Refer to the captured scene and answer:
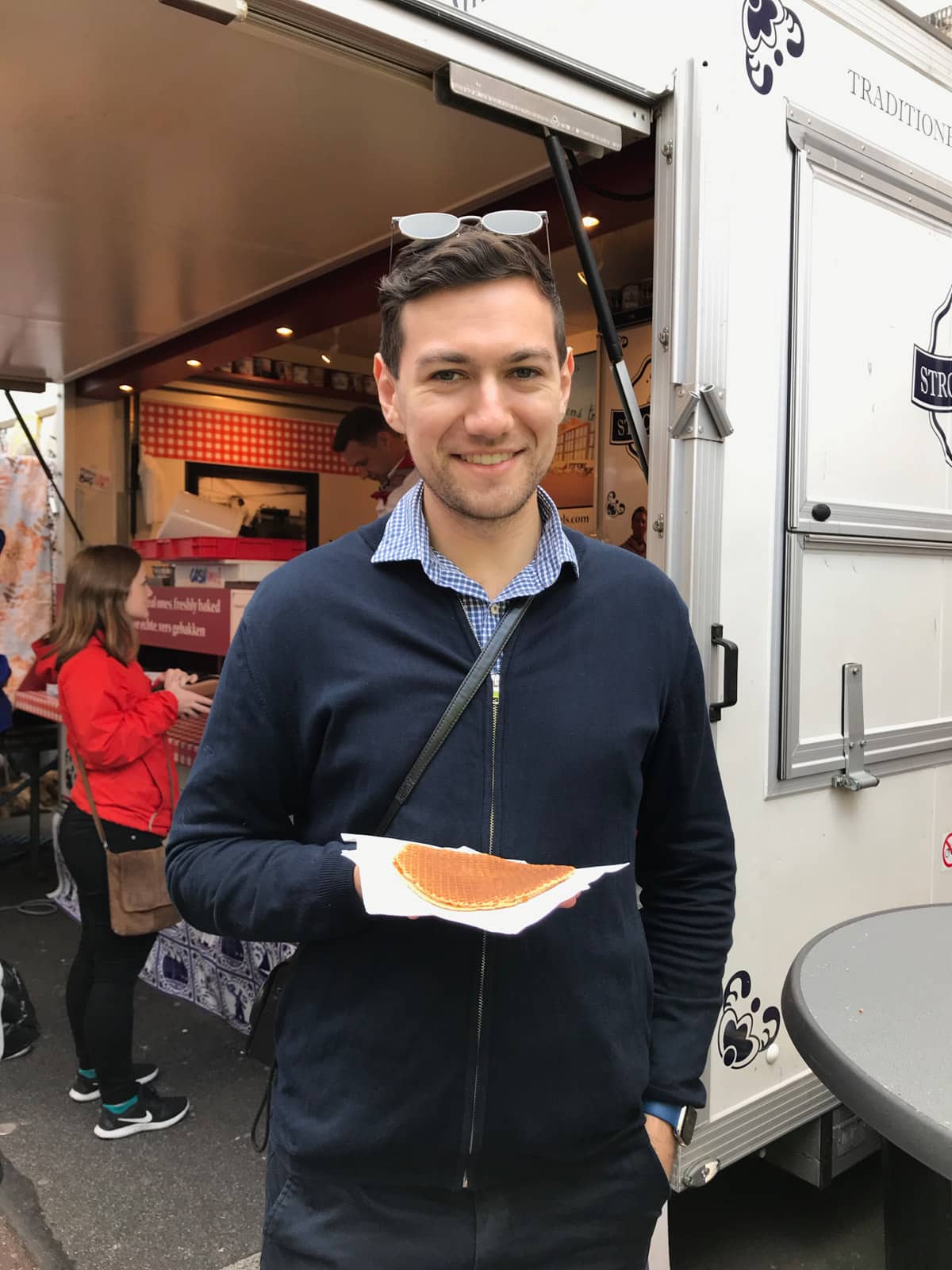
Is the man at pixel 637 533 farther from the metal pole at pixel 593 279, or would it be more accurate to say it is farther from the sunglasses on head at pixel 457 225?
the sunglasses on head at pixel 457 225

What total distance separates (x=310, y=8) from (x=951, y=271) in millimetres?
1948

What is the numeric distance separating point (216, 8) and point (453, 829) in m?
1.37

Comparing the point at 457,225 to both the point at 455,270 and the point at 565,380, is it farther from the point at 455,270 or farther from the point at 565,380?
the point at 565,380

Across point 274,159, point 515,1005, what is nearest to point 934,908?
point 515,1005

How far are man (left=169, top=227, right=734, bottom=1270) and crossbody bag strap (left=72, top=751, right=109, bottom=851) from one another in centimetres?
200

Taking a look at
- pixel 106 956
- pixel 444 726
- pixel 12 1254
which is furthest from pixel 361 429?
pixel 444 726

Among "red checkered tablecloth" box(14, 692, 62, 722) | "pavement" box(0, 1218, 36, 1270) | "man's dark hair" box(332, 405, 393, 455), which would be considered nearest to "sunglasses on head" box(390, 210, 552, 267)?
"pavement" box(0, 1218, 36, 1270)

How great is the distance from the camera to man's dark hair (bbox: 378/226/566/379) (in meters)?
1.29

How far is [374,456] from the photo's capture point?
4.93m

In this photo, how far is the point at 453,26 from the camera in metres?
1.85

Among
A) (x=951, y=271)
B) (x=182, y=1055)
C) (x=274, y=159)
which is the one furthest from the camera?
(x=182, y=1055)

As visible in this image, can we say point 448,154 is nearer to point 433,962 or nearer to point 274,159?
point 274,159

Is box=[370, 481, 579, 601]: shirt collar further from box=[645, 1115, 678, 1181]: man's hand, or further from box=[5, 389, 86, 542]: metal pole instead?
box=[5, 389, 86, 542]: metal pole

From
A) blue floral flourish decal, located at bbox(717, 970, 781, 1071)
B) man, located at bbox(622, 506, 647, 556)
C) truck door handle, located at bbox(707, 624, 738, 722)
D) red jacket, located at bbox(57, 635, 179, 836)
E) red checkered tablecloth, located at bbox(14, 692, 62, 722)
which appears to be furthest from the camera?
red checkered tablecloth, located at bbox(14, 692, 62, 722)
